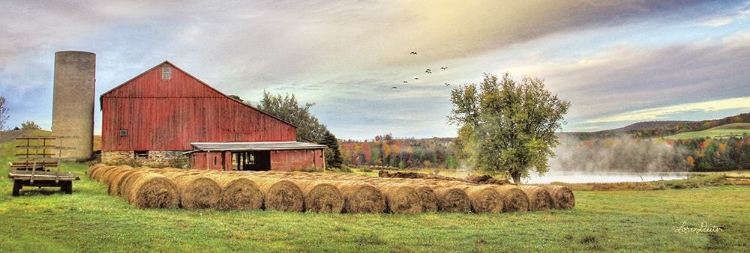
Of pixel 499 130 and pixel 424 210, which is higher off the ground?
pixel 499 130

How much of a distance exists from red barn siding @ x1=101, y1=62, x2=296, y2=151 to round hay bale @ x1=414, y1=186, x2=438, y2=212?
33982 mm

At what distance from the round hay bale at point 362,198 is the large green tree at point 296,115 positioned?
56.3m

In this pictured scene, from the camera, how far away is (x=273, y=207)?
17.3 m

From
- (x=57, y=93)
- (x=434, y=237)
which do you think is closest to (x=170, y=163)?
(x=57, y=93)

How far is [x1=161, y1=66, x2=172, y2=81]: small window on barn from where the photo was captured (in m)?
47.8

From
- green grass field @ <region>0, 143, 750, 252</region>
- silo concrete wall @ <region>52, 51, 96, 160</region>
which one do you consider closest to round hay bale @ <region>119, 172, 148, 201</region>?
green grass field @ <region>0, 143, 750, 252</region>

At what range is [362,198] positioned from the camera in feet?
57.5

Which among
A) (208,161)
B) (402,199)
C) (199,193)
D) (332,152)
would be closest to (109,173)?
(199,193)

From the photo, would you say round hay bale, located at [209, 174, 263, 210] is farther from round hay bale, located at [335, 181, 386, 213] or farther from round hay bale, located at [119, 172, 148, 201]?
round hay bale, located at [119, 172, 148, 201]

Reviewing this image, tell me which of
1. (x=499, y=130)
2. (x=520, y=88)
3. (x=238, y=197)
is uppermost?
(x=520, y=88)

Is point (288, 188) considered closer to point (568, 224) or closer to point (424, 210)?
point (424, 210)

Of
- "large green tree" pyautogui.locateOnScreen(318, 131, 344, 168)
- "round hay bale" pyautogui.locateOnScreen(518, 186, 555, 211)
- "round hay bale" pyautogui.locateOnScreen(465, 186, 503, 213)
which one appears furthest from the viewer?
"large green tree" pyautogui.locateOnScreen(318, 131, 344, 168)

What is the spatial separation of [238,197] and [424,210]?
19.1 feet

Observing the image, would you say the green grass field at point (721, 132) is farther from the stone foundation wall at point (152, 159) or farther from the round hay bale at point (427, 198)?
the round hay bale at point (427, 198)
